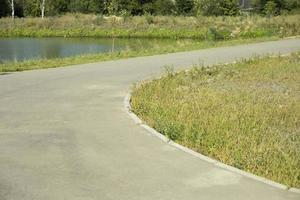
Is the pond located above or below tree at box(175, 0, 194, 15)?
below

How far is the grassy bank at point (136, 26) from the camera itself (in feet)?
160

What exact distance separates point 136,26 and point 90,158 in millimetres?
47418

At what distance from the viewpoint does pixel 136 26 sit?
177 ft

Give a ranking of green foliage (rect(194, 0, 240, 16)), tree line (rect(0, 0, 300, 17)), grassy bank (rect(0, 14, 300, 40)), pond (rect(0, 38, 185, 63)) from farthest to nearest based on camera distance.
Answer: tree line (rect(0, 0, 300, 17))
green foliage (rect(194, 0, 240, 16))
grassy bank (rect(0, 14, 300, 40))
pond (rect(0, 38, 185, 63))

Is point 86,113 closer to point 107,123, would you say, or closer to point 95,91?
point 107,123

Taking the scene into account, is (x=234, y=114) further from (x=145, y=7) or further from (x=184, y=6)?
Result: (x=145, y=7)

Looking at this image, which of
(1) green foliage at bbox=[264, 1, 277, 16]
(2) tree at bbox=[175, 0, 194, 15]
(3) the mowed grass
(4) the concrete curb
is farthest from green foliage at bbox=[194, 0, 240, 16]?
(4) the concrete curb

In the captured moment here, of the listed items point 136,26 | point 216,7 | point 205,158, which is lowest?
point 136,26

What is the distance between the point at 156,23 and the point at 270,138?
4764 cm

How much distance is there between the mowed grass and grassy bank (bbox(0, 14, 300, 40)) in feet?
104

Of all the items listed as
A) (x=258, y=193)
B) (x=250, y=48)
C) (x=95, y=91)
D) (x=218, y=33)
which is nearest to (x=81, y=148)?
(x=258, y=193)

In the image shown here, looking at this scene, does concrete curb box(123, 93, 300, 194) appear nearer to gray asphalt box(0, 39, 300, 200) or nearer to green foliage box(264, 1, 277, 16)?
gray asphalt box(0, 39, 300, 200)

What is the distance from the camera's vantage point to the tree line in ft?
203

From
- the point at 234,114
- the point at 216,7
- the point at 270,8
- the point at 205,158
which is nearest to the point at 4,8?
the point at 216,7
